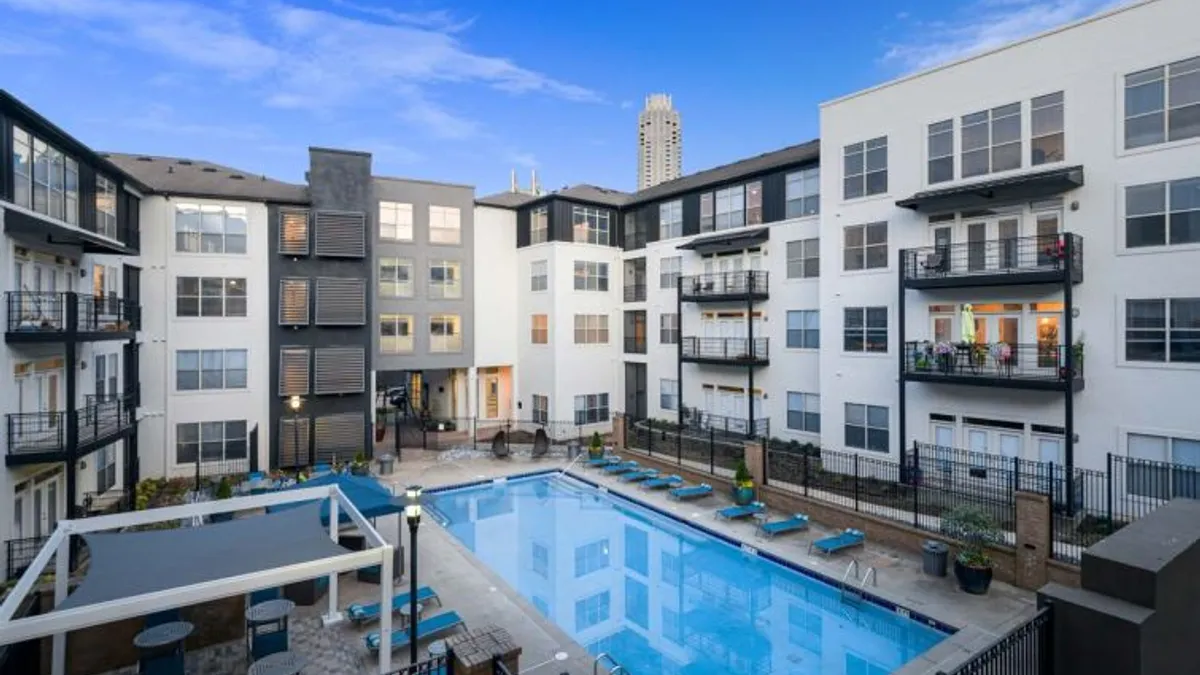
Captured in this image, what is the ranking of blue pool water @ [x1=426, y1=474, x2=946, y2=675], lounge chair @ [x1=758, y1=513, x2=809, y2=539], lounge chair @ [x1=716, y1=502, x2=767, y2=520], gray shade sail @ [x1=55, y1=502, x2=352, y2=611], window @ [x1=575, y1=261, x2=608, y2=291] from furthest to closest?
window @ [x1=575, y1=261, x2=608, y2=291] → lounge chair @ [x1=716, y1=502, x2=767, y2=520] → lounge chair @ [x1=758, y1=513, x2=809, y2=539] → blue pool water @ [x1=426, y1=474, x2=946, y2=675] → gray shade sail @ [x1=55, y1=502, x2=352, y2=611]

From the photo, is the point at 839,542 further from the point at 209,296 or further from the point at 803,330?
the point at 209,296

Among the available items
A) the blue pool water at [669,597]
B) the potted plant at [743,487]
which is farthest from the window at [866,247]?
the blue pool water at [669,597]

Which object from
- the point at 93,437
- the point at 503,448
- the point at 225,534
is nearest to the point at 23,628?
the point at 225,534

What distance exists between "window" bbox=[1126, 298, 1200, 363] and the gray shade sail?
18.5 metres

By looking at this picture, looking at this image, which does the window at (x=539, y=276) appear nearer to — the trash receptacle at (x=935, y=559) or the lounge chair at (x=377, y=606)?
the lounge chair at (x=377, y=606)

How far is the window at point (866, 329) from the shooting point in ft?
65.7

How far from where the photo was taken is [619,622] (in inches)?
497

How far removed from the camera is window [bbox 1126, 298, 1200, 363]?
46.7 ft

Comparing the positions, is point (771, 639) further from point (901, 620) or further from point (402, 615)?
point (402, 615)

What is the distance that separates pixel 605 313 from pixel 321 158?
47.7ft

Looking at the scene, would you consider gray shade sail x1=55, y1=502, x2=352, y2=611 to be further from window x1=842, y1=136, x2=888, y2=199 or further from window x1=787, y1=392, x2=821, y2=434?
window x1=842, y1=136, x2=888, y2=199

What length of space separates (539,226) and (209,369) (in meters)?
15.3

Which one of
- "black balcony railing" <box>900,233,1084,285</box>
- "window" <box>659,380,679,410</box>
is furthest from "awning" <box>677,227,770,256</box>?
"black balcony railing" <box>900,233,1084,285</box>

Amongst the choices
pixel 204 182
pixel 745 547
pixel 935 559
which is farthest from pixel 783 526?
pixel 204 182
